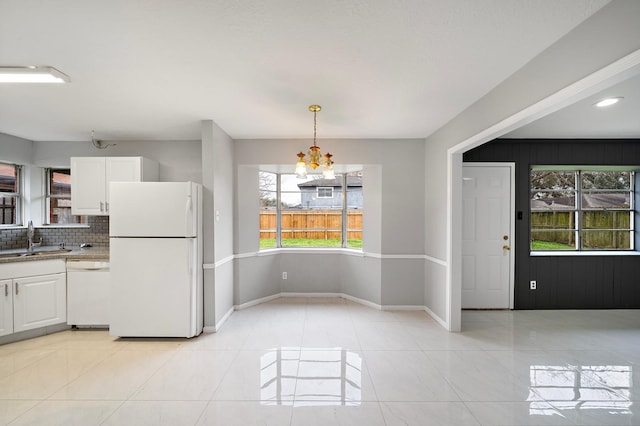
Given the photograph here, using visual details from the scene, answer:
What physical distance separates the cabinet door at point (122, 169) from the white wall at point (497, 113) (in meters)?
3.96

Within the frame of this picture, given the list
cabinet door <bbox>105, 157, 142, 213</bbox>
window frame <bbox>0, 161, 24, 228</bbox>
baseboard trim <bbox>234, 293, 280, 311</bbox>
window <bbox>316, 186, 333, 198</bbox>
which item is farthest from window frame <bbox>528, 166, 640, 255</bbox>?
window frame <bbox>0, 161, 24, 228</bbox>

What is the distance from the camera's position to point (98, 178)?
3867 millimetres

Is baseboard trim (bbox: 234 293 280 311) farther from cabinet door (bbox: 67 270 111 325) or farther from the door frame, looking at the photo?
the door frame

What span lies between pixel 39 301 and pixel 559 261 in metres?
6.81

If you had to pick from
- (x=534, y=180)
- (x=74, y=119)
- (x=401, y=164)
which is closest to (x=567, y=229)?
(x=534, y=180)

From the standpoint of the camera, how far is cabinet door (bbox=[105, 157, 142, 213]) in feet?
12.7

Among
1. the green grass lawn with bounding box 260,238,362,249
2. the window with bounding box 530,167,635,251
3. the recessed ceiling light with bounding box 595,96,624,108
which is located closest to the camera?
the recessed ceiling light with bounding box 595,96,624,108

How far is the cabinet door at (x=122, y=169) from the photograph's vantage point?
386 cm

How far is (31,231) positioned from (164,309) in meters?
2.36

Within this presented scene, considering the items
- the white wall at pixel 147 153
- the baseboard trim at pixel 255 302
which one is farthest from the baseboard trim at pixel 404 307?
the white wall at pixel 147 153

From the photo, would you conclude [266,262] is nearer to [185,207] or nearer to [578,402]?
[185,207]

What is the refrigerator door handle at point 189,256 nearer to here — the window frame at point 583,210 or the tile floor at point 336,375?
the tile floor at point 336,375

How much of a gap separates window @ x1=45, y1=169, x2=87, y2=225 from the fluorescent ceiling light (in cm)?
264

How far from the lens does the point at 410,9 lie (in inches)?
61.4
